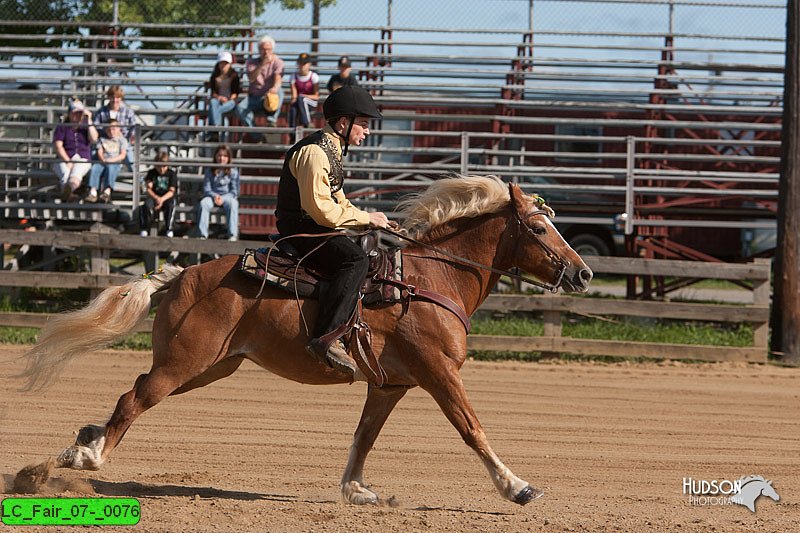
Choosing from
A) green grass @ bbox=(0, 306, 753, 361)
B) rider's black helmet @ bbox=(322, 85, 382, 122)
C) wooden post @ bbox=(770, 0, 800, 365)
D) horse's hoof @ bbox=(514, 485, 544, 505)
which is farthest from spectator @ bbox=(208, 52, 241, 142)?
horse's hoof @ bbox=(514, 485, 544, 505)

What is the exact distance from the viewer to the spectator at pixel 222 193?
49.6 feet

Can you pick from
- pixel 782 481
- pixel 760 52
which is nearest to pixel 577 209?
pixel 760 52

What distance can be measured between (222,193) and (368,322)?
920cm

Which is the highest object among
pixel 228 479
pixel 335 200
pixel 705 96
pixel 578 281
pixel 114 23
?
pixel 114 23

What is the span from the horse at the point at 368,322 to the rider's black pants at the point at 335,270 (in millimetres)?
174

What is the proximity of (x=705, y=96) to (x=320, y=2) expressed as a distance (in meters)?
8.17

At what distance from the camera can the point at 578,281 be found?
6902 millimetres

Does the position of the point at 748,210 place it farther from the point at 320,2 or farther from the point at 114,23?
the point at 114,23

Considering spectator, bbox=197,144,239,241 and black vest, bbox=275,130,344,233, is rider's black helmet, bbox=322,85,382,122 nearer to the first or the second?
black vest, bbox=275,130,344,233

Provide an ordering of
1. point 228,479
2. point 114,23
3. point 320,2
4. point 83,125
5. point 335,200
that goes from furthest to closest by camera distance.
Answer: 1. point 320,2
2. point 114,23
3. point 83,125
4. point 228,479
5. point 335,200

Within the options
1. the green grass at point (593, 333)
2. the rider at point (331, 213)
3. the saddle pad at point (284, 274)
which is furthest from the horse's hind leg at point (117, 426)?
the green grass at point (593, 333)

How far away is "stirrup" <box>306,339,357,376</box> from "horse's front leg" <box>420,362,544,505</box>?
0.50 meters

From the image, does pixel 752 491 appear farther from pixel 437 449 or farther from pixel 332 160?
pixel 332 160

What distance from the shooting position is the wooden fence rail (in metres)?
13.2
